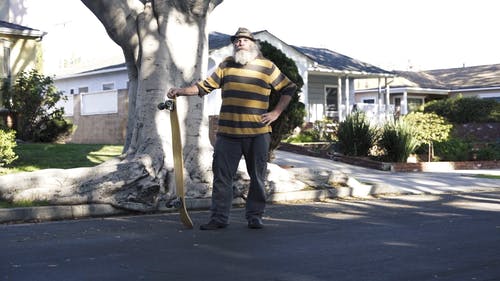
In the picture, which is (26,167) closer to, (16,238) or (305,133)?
(16,238)

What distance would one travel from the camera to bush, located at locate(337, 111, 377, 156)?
20.1 m

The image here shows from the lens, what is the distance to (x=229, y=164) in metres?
7.97

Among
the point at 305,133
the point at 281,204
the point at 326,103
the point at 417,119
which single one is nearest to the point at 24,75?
the point at 305,133

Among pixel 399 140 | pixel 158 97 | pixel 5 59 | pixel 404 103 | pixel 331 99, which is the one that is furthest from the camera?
pixel 404 103

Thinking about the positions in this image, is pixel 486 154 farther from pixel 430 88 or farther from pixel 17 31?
pixel 430 88

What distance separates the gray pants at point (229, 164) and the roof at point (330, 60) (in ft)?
68.1

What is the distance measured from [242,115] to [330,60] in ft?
87.4

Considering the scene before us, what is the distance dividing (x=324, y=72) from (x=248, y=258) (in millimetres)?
26116

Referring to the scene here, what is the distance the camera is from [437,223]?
8.48 m

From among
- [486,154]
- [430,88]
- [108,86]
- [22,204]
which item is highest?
[430,88]

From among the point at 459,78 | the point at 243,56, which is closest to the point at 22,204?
the point at 243,56

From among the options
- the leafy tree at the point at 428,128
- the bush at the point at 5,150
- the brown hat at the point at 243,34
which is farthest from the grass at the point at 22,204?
the leafy tree at the point at 428,128

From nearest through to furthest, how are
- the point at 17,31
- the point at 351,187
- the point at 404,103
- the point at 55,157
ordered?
1. the point at 351,187
2. the point at 55,157
3. the point at 17,31
4. the point at 404,103

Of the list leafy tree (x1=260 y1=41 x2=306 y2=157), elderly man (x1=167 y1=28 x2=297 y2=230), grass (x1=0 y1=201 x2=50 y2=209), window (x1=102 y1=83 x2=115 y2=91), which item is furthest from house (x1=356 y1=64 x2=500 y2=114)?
elderly man (x1=167 y1=28 x2=297 y2=230)
